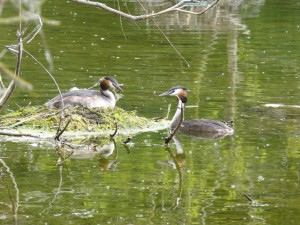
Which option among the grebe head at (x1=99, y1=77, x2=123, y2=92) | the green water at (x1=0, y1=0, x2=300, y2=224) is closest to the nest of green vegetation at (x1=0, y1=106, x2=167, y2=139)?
the green water at (x1=0, y1=0, x2=300, y2=224)

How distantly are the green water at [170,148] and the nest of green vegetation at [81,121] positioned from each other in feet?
1.27

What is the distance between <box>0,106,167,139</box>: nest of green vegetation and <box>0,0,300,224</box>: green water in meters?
0.39

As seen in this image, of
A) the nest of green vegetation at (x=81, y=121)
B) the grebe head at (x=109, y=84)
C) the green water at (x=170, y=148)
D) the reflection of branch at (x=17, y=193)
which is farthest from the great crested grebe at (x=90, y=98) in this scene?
the reflection of branch at (x=17, y=193)

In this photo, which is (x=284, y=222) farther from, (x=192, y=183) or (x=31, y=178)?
(x=31, y=178)

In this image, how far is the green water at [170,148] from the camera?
874cm

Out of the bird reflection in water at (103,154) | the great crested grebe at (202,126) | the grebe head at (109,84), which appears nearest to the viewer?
A: the bird reflection in water at (103,154)

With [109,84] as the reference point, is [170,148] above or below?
below

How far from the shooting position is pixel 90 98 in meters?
13.4

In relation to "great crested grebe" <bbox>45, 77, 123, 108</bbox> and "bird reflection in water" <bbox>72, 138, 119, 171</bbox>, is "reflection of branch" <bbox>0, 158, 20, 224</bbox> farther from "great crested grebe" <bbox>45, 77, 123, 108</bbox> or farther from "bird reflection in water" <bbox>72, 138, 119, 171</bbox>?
"great crested grebe" <bbox>45, 77, 123, 108</bbox>

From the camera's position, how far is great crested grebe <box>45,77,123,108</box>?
43.0 feet

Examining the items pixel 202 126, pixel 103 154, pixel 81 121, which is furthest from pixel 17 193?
pixel 202 126

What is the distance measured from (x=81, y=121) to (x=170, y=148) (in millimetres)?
1374

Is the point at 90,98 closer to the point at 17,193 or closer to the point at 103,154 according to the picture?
the point at 103,154

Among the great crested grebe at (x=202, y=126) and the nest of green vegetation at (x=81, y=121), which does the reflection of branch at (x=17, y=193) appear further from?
the great crested grebe at (x=202, y=126)
